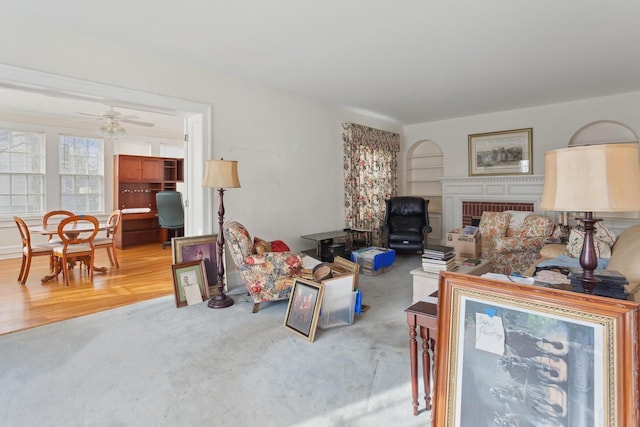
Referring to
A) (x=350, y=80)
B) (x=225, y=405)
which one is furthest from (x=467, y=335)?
(x=350, y=80)

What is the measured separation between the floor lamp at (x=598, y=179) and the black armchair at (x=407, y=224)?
167 inches

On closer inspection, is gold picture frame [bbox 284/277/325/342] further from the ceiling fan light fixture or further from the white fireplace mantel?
the white fireplace mantel

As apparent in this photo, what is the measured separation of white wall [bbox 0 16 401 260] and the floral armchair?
233cm

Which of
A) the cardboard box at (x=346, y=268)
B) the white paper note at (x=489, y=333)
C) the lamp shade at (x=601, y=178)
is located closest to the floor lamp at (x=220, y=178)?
the cardboard box at (x=346, y=268)

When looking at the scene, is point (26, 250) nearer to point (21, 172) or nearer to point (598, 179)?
point (21, 172)

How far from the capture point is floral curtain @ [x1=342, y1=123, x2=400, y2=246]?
5781 mm

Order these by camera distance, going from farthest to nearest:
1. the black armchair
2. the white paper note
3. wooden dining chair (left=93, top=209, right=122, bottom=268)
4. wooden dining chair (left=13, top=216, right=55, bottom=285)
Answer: the black armchair, wooden dining chair (left=93, top=209, right=122, bottom=268), wooden dining chair (left=13, top=216, right=55, bottom=285), the white paper note

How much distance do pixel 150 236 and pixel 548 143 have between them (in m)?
7.98

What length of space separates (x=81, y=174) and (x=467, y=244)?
286 inches

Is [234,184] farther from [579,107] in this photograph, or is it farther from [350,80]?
[579,107]

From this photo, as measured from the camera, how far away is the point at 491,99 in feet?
17.1

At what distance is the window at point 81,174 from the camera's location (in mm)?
6516

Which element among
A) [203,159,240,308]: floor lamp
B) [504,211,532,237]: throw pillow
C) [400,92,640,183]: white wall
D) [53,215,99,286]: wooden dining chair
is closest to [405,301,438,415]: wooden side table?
[203,159,240,308]: floor lamp

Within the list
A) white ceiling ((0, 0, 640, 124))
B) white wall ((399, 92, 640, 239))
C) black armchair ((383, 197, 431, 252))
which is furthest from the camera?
black armchair ((383, 197, 431, 252))
